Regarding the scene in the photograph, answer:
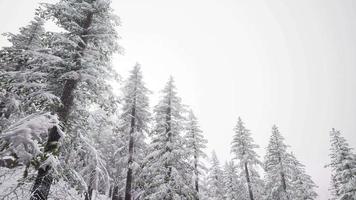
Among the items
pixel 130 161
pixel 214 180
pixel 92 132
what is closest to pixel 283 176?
pixel 214 180

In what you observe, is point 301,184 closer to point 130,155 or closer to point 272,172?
point 272,172

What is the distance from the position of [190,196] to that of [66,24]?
569 inches

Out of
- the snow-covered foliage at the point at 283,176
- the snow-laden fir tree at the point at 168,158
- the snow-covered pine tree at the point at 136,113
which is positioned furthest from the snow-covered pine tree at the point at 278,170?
the snow-covered pine tree at the point at 136,113

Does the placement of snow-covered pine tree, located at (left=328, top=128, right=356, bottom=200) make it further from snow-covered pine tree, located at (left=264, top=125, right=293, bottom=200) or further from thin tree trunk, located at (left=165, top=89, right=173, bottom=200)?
thin tree trunk, located at (left=165, top=89, right=173, bottom=200)

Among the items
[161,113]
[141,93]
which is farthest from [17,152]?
[141,93]

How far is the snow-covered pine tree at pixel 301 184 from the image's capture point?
31.9 m

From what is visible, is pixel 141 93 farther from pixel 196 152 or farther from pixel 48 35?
pixel 48 35

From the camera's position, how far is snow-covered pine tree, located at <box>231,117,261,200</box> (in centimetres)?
3041

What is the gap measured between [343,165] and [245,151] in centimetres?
1098

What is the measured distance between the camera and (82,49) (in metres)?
10.2

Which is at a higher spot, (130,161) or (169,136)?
(169,136)

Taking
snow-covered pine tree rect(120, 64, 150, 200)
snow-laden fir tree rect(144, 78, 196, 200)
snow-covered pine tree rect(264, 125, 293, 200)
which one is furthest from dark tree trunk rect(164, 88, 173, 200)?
snow-covered pine tree rect(264, 125, 293, 200)

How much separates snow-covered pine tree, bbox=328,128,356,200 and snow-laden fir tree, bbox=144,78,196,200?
18.6 meters

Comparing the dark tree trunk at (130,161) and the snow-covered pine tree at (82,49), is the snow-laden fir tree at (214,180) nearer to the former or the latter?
the dark tree trunk at (130,161)
